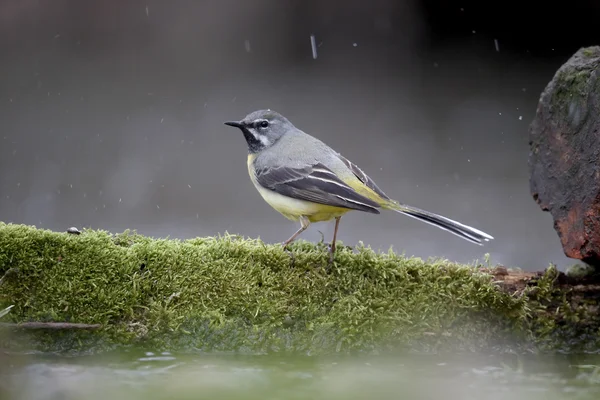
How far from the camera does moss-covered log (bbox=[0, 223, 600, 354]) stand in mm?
3854

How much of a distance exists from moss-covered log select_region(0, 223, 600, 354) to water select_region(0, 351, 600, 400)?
0.44 ft

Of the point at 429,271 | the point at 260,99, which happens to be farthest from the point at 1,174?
the point at 429,271

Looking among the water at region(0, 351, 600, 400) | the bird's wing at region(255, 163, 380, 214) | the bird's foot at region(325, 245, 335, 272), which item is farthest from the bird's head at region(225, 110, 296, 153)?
the water at region(0, 351, 600, 400)

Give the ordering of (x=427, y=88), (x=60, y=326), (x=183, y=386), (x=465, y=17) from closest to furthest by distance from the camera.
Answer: (x=183, y=386)
(x=60, y=326)
(x=465, y=17)
(x=427, y=88)

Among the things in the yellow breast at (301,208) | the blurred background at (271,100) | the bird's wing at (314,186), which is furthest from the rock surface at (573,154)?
the blurred background at (271,100)

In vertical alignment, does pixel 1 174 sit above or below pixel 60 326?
above

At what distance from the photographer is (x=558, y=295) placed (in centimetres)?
432

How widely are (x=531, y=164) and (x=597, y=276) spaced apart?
86 cm

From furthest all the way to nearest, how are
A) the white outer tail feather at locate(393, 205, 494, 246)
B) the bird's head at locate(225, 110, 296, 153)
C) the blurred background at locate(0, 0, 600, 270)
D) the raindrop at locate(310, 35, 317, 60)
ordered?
the raindrop at locate(310, 35, 317, 60), the blurred background at locate(0, 0, 600, 270), the bird's head at locate(225, 110, 296, 153), the white outer tail feather at locate(393, 205, 494, 246)

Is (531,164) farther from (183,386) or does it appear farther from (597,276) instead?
(183,386)

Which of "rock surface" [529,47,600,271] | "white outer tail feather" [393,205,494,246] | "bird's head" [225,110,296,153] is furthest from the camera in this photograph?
"bird's head" [225,110,296,153]

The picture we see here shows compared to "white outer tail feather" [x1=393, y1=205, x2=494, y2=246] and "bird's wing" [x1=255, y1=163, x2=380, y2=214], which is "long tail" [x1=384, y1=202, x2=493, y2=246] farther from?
"bird's wing" [x1=255, y1=163, x2=380, y2=214]

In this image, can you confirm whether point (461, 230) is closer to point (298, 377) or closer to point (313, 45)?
point (298, 377)

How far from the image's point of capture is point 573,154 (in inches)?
169
